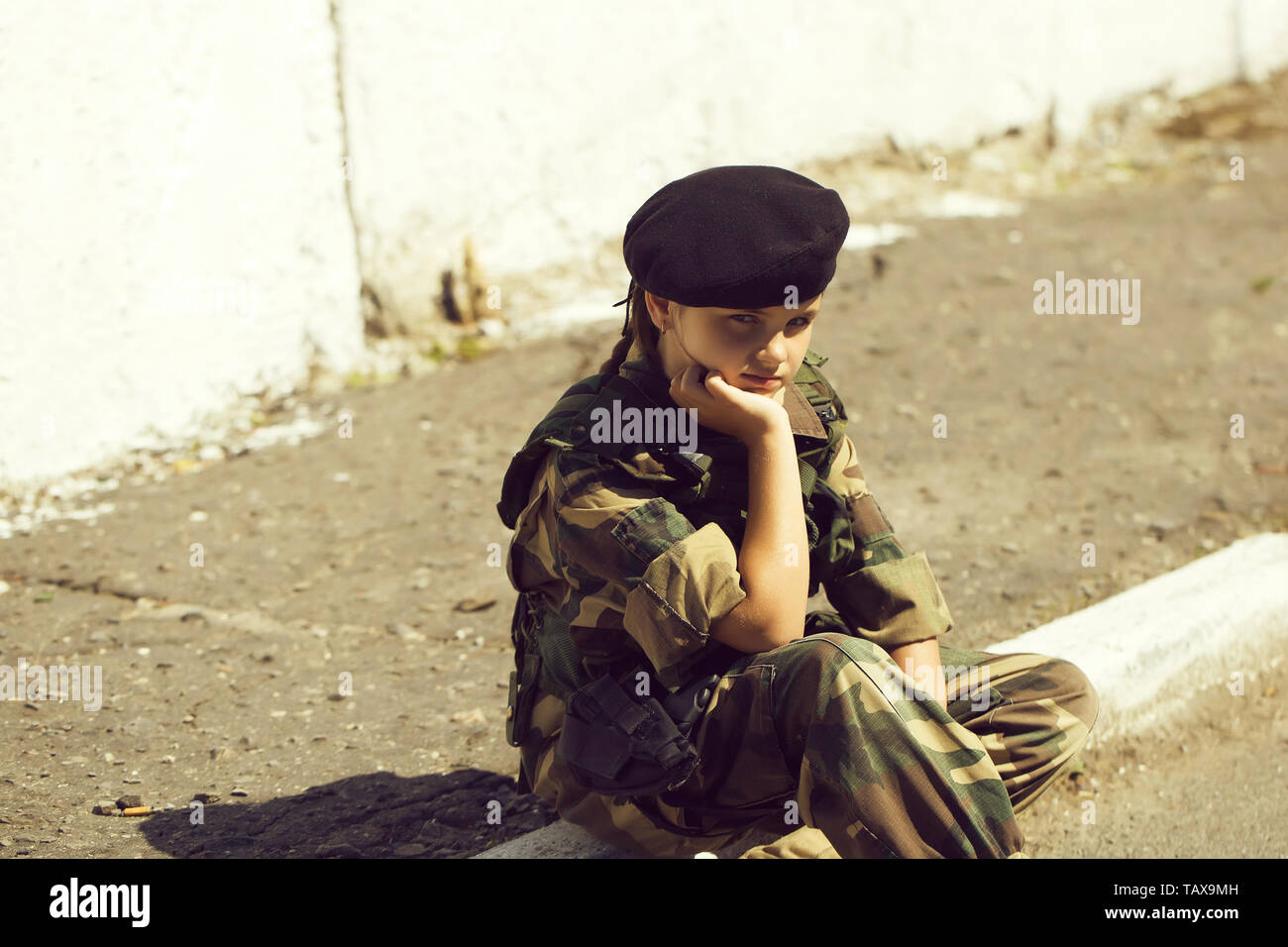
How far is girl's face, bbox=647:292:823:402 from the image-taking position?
1.98 m

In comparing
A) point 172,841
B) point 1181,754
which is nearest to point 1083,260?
point 1181,754

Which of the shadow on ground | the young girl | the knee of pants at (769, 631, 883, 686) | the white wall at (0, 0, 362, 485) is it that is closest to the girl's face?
the young girl

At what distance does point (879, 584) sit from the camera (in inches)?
88.0

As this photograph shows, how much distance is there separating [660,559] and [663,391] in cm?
31

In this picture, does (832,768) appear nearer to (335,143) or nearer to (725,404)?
(725,404)

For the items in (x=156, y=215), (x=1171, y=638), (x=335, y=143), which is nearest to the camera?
(x=1171, y=638)

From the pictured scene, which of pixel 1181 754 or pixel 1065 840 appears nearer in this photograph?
pixel 1065 840

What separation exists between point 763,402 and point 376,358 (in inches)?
132

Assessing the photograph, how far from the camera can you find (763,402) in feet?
6.49

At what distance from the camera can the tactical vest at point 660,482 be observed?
205cm

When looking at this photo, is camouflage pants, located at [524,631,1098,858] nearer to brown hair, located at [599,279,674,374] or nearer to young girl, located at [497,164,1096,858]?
young girl, located at [497,164,1096,858]

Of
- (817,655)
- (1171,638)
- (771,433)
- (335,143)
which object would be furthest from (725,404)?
(335,143)

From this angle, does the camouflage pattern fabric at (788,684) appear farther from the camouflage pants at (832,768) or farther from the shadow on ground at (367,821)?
the shadow on ground at (367,821)
